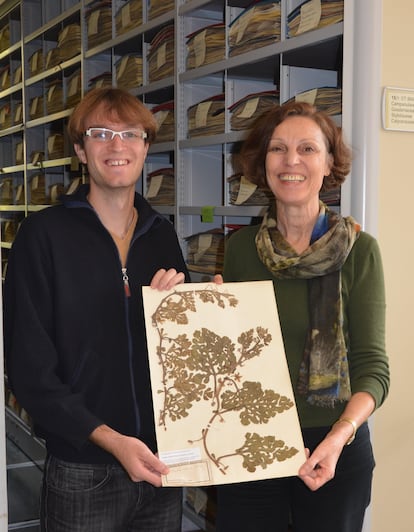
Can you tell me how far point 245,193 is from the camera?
301 centimetres

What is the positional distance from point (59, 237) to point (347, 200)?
1.08 metres

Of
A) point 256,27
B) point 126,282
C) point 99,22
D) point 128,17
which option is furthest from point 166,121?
point 126,282

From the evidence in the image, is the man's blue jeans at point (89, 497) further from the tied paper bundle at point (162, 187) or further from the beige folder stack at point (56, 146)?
the beige folder stack at point (56, 146)

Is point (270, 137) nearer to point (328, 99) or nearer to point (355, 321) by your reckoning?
point (355, 321)

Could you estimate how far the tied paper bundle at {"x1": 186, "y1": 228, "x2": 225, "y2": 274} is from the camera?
3260 mm

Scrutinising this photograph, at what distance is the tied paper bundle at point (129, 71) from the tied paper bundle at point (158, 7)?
0.28 metres

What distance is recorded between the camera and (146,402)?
1726 mm

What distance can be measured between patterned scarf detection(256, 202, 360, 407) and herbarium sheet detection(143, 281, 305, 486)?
68mm

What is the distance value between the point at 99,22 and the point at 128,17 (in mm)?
390

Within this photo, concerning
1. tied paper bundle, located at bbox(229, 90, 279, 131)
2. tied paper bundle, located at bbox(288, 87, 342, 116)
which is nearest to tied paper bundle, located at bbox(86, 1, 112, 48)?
tied paper bundle, located at bbox(229, 90, 279, 131)

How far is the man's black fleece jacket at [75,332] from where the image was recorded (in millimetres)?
1591

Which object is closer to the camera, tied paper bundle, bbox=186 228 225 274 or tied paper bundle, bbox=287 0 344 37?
tied paper bundle, bbox=287 0 344 37

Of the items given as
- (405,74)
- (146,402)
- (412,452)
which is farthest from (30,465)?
(405,74)

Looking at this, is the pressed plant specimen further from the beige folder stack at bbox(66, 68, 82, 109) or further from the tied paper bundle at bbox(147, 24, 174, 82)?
the beige folder stack at bbox(66, 68, 82, 109)
